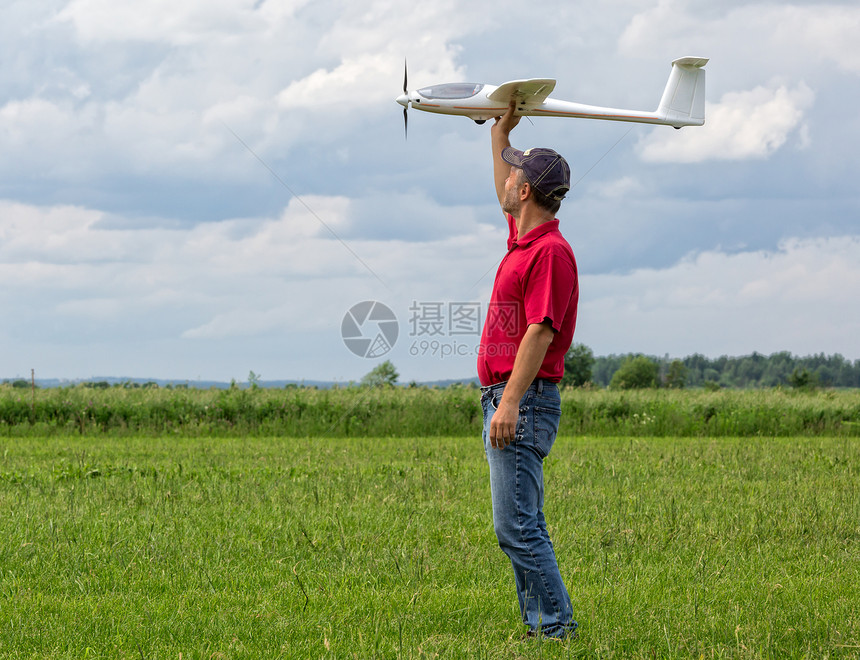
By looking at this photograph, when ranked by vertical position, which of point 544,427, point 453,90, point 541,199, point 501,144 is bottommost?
point 544,427

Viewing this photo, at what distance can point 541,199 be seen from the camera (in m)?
4.62

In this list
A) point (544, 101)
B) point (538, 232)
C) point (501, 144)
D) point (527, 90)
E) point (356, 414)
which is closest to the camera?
point (538, 232)

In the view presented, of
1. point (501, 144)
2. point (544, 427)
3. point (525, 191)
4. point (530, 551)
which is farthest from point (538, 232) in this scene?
point (530, 551)

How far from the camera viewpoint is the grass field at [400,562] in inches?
189

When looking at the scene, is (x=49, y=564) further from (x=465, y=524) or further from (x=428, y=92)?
(x=428, y=92)

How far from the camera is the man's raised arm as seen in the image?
5.34 meters

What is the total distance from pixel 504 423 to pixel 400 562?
247 cm

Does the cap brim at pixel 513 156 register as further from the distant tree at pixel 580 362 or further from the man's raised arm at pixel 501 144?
the distant tree at pixel 580 362

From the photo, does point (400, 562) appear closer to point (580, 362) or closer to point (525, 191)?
point (525, 191)

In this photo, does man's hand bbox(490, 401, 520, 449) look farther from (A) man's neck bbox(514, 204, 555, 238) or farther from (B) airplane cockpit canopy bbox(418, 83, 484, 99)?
(B) airplane cockpit canopy bbox(418, 83, 484, 99)

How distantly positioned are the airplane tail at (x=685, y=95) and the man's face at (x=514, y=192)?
23.2ft

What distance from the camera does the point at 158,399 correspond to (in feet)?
61.5

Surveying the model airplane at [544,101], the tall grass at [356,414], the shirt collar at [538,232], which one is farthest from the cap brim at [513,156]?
the tall grass at [356,414]

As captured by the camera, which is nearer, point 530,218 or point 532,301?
point 532,301
